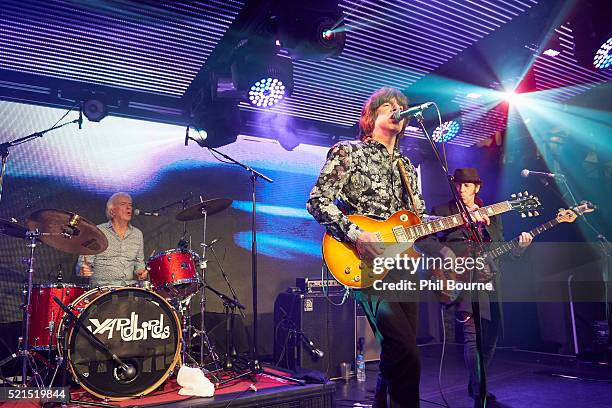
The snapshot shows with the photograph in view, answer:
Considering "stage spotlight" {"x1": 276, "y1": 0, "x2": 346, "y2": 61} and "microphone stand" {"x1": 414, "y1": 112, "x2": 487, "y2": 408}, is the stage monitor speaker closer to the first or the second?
"stage spotlight" {"x1": 276, "y1": 0, "x2": 346, "y2": 61}

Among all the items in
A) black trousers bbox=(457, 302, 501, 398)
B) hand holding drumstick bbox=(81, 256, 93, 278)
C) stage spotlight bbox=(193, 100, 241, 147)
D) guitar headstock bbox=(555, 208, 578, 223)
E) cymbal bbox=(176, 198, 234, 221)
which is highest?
Result: stage spotlight bbox=(193, 100, 241, 147)

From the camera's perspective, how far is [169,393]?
13.3ft

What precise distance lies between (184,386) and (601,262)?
6.17 m

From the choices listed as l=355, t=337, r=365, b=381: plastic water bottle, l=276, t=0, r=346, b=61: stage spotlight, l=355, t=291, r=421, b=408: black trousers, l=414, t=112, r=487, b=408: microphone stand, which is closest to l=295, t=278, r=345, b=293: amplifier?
l=355, t=337, r=365, b=381: plastic water bottle

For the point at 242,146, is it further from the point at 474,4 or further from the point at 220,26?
the point at 474,4

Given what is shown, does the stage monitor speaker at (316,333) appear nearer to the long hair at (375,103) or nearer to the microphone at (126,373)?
the microphone at (126,373)

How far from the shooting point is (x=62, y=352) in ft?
12.6

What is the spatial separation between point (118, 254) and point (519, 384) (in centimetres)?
496

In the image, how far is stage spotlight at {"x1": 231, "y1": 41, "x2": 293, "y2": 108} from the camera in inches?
195

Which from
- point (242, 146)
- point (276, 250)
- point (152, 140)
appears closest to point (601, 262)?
point (276, 250)

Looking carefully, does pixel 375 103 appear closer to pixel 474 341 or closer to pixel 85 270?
pixel 474 341

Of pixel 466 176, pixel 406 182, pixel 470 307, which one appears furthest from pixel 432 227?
pixel 466 176

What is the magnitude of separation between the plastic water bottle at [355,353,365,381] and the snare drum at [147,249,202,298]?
2386mm

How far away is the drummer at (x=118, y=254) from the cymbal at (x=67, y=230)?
2.82ft
